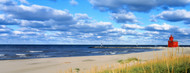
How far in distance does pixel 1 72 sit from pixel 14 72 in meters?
1.19

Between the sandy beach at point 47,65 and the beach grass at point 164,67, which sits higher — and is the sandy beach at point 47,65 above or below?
below

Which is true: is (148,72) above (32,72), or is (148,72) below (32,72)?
above

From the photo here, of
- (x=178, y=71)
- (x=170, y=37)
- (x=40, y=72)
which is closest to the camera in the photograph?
(x=178, y=71)

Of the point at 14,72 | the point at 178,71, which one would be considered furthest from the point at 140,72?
the point at 14,72

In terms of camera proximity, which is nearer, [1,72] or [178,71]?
[178,71]

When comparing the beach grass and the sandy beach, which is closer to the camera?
the beach grass

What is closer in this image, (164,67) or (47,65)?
(164,67)

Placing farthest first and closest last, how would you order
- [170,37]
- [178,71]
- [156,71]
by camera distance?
1. [170,37]
2. [156,71]
3. [178,71]

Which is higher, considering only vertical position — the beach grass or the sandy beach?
the beach grass

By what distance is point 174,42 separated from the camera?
197 feet

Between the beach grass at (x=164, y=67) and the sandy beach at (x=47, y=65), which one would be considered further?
the sandy beach at (x=47, y=65)

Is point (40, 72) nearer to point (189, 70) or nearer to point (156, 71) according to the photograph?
point (156, 71)

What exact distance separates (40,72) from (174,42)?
2386 inches

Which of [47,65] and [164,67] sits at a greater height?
[164,67]
